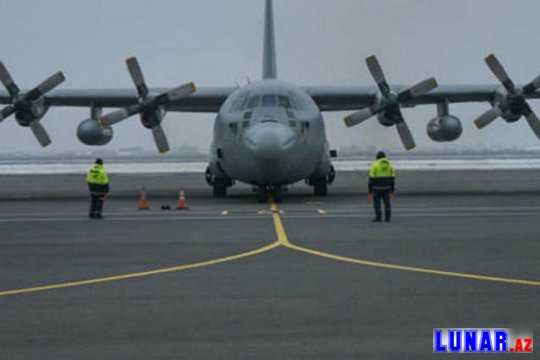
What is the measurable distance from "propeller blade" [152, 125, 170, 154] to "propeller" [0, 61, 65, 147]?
3.96 meters

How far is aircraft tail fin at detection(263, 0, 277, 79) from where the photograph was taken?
126 ft

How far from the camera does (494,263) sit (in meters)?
14.9

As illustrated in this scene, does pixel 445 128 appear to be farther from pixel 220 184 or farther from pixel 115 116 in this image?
pixel 115 116

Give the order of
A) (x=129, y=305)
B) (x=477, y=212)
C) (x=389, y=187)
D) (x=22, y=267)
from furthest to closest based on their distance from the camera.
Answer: (x=477, y=212)
(x=389, y=187)
(x=22, y=267)
(x=129, y=305)

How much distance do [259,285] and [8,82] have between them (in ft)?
83.5

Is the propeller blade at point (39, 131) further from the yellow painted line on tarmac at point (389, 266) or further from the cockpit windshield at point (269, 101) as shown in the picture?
the yellow painted line on tarmac at point (389, 266)

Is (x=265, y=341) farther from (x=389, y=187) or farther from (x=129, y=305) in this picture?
(x=389, y=187)

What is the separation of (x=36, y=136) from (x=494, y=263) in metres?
24.8

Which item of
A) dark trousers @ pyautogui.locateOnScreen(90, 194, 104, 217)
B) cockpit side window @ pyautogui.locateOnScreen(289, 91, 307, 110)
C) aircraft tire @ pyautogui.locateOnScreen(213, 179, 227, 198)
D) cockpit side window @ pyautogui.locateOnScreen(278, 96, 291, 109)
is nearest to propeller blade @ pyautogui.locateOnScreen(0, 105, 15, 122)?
aircraft tire @ pyautogui.locateOnScreen(213, 179, 227, 198)

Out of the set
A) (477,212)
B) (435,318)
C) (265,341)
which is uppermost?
(477,212)

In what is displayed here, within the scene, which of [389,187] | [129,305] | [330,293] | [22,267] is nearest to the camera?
[129,305]

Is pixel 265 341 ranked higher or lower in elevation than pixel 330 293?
lower

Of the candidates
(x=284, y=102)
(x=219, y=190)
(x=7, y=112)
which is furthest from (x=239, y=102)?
(x=7, y=112)

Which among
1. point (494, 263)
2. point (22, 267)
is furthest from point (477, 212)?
point (22, 267)
